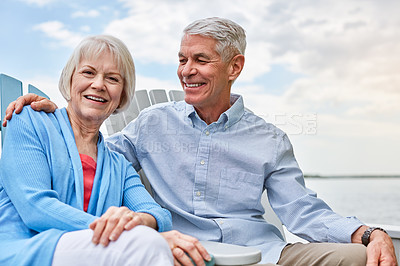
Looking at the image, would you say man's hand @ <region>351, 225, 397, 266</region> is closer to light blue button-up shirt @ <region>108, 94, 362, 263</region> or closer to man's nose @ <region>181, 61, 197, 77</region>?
light blue button-up shirt @ <region>108, 94, 362, 263</region>

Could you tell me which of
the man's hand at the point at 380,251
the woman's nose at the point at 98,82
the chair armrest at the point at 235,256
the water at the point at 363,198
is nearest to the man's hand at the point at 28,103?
the woman's nose at the point at 98,82

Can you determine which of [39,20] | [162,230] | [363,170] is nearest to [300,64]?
[363,170]

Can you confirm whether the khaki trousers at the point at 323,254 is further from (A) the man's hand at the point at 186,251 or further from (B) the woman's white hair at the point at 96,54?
(B) the woman's white hair at the point at 96,54

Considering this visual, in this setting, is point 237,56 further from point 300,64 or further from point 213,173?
point 300,64

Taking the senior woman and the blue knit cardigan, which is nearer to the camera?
the senior woman

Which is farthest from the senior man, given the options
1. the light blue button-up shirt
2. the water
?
the water

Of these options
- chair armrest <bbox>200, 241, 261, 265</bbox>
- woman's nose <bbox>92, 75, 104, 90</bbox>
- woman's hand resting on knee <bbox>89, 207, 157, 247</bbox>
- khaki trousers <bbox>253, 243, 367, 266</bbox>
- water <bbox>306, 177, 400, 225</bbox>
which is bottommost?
water <bbox>306, 177, 400, 225</bbox>

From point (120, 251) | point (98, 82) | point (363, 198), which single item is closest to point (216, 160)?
point (98, 82)

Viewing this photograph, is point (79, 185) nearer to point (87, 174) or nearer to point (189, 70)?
point (87, 174)

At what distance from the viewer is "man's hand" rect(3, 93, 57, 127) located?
60.4 inches

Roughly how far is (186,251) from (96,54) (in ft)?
2.54

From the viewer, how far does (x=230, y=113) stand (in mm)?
2121

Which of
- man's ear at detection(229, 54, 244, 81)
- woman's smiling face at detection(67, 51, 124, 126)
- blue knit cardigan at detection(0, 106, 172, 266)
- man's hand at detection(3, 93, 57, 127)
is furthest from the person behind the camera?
man's ear at detection(229, 54, 244, 81)

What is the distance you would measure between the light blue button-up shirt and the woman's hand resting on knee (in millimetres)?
745
